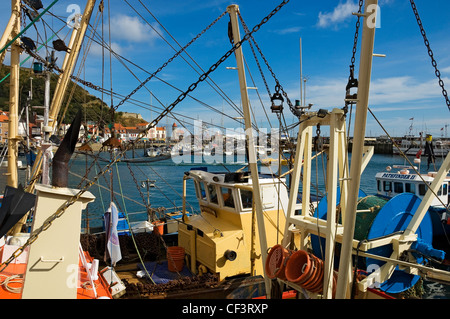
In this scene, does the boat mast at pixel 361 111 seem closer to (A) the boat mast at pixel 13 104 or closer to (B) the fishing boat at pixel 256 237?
(B) the fishing boat at pixel 256 237

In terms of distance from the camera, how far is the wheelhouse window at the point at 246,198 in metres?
10.4

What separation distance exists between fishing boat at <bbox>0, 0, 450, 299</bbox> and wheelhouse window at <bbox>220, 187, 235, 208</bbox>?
3 cm

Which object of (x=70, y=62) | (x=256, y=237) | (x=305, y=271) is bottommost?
(x=256, y=237)

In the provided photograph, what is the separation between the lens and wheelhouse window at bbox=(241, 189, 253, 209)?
10406 millimetres

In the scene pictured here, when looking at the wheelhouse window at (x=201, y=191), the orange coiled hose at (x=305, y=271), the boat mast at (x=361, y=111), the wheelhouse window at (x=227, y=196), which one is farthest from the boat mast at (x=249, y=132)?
the wheelhouse window at (x=201, y=191)

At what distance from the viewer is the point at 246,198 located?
10.5 metres

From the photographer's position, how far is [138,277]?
1053cm

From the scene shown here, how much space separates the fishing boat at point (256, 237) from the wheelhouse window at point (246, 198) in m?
0.03

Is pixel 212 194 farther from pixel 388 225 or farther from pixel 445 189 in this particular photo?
pixel 445 189

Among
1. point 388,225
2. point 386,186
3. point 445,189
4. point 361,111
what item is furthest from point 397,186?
point 361,111

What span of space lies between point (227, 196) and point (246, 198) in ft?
2.44
